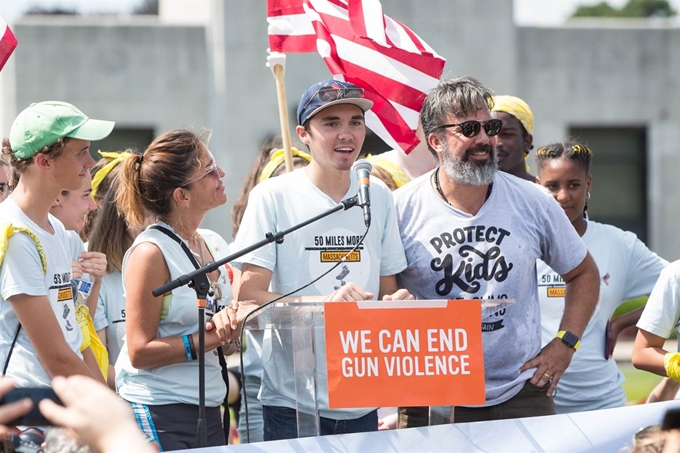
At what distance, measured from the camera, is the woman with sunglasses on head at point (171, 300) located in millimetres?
4414

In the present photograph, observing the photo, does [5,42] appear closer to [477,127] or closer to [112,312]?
[112,312]

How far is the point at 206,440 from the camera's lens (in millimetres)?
4172

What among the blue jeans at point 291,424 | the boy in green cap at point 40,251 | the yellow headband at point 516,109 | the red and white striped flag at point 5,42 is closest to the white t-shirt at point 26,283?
the boy in green cap at point 40,251

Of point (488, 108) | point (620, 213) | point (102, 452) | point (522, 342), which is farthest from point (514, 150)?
point (620, 213)

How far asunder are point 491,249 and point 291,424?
1.22 m

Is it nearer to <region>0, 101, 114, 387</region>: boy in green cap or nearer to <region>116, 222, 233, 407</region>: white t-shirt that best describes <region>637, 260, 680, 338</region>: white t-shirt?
<region>116, 222, 233, 407</region>: white t-shirt

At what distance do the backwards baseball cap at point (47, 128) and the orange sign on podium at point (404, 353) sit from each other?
135 cm

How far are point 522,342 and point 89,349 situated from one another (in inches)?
79.5

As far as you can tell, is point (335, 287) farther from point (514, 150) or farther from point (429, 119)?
point (514, 150)

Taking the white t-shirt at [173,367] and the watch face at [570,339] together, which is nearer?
the white t-shirt at [173,367]

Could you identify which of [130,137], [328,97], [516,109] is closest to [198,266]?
[328,97]

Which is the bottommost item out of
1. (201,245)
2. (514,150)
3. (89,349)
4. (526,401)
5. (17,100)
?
(526,401)

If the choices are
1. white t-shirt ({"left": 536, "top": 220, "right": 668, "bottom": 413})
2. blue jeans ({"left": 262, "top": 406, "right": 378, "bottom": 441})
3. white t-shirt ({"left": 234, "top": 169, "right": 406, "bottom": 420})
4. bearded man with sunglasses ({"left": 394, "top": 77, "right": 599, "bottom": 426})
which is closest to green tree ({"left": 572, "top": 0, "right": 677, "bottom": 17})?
white t-shirt ({"left": 536, "top": 220, "right": 668, "bottom": 413})

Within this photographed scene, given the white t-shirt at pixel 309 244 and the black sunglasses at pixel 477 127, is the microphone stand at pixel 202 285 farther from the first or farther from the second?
the black sunglasses at pixel 477 127
